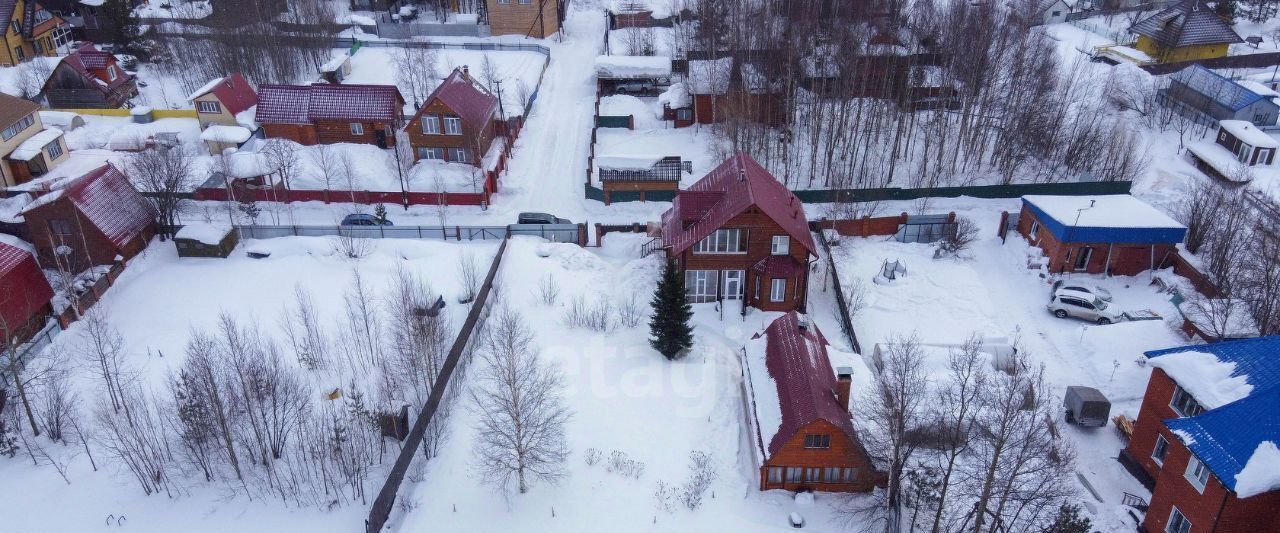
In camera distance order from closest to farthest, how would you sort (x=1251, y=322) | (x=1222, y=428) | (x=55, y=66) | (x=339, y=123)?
(x=1222, y=428) → (x=1251, y=322) → (x=339, y=123) → (x=55, y=66)

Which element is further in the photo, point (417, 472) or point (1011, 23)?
point (1011, 23)

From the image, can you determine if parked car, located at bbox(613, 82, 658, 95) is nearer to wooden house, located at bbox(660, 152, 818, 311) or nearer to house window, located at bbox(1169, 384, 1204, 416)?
wooden house, located at bbox(660, 152, 818, 311)

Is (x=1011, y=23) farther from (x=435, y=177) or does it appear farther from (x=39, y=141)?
(x=39, y=141)

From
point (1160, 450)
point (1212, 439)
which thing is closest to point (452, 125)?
point (1160, 450)

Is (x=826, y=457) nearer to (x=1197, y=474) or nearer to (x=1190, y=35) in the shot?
(x=1197, y=474)

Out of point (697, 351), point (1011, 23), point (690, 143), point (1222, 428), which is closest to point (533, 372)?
point (697, 351)

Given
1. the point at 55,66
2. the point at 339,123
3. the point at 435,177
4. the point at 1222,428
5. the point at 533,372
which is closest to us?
the point at 1222,428

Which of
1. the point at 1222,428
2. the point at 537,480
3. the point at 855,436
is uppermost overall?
the point at 1222,428

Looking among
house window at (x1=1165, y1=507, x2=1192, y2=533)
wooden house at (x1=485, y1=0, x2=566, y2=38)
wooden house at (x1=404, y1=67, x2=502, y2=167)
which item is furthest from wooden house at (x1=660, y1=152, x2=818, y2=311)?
wooden house at (x1=485, y1=0, x2=566, y2=38)

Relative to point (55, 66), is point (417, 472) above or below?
below
